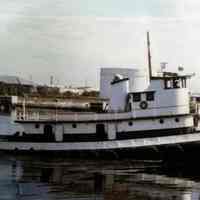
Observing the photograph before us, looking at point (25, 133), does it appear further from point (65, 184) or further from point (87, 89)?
point (87, 89)

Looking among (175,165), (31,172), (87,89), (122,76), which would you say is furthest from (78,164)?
(87,89)

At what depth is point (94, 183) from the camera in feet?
74.4

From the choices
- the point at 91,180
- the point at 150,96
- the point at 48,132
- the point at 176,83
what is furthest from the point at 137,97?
the point at 91,180

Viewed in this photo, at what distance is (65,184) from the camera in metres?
22.1

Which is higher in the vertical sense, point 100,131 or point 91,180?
point 100,131

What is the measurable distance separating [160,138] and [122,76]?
6.09 metres

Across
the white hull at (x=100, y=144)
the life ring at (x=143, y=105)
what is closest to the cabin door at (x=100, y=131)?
the white hull at (x=100, y=144)

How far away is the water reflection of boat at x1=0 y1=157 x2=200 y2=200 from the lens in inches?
776

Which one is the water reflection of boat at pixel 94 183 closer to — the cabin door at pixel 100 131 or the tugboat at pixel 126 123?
the tugboat at pixel 126 123

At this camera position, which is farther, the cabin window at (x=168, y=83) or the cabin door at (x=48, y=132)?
the cabin door at (x=48, y=132)

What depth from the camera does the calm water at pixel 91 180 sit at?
777 inches

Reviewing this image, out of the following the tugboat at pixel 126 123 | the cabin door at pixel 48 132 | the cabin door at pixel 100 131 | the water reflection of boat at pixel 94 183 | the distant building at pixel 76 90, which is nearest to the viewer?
the water reflection of boat at pixel 94 183

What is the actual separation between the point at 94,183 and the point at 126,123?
30.0 ft

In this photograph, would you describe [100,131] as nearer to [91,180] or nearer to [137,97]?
[137,97]
